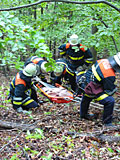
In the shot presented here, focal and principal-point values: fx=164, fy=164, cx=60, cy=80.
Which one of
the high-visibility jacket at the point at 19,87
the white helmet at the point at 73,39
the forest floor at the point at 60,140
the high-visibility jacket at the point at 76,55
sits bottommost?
the forest floor at the point at 60,140

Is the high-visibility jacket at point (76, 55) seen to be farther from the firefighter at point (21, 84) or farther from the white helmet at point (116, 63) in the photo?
the white helmet at point (116, 63)

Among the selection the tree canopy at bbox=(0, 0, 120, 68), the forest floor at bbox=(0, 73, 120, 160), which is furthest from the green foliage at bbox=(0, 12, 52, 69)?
the forest floor at bbox=(0, 73, 120, 160)

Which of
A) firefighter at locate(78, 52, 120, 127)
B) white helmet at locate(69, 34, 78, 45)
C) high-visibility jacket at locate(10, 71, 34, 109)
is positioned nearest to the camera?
firefighter at locate(78, 52, 120, 127)

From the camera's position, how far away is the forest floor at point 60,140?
2.78 m

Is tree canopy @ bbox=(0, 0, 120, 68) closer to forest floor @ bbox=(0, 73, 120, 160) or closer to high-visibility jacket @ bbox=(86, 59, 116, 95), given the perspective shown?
high-visibility jacket @ bbox=(86, 59, 116, 95)

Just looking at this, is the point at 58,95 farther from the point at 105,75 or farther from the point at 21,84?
the point at 105,75

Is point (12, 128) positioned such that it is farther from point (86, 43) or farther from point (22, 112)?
point (86, 43)

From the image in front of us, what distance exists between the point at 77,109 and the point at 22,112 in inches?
66.8

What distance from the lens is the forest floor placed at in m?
2.78

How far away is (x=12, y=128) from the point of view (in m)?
3.70

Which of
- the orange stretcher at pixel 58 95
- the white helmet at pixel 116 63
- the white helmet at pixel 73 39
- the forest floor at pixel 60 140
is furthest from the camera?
the white helmet at pixel 73 39

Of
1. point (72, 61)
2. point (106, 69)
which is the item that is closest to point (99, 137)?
point (106, 69)

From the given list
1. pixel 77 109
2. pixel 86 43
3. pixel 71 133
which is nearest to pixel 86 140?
pixel 71 133

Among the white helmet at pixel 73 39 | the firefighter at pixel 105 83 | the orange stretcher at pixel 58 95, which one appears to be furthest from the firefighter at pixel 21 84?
the white helmet at pixel 73 39
